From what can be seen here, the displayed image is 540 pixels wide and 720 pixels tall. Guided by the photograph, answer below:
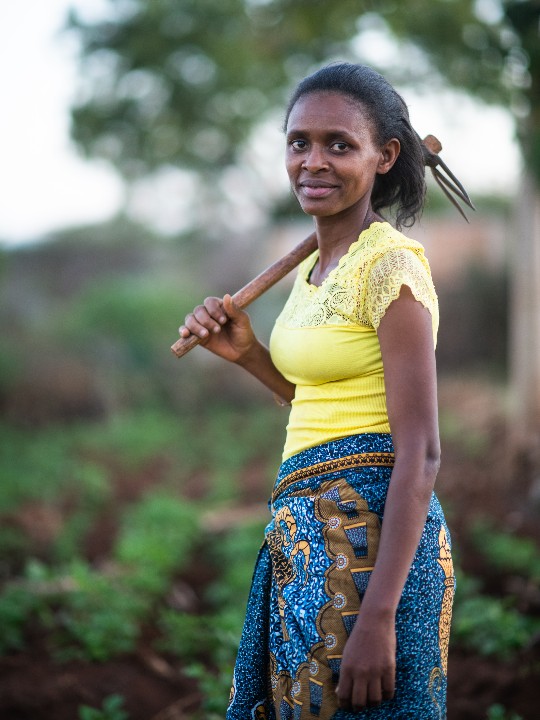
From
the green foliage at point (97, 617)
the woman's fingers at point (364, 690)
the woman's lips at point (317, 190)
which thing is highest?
the woman's lips at point (317, 190)

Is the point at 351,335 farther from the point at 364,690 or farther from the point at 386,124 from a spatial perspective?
the point at 364,690

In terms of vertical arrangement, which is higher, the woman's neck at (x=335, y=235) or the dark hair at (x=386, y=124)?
the dark hair at (x=386, y=124)

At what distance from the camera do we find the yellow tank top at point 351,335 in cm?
170

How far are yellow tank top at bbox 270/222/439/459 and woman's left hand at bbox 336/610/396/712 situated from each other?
0.41 metres

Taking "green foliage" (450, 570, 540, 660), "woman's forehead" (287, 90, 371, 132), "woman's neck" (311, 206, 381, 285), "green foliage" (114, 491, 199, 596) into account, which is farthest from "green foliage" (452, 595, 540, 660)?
"woman's forehead" (287, 90, 371, 132)

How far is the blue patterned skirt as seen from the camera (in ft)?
5.45

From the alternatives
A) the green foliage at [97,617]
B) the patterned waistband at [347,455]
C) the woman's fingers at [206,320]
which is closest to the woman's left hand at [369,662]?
the patterned waistband at [347,455]

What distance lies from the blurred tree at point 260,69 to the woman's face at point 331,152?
4.49 meters

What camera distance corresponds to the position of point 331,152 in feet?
5.93

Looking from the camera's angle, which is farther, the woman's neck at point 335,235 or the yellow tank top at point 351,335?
the woman's neck at point 335,235

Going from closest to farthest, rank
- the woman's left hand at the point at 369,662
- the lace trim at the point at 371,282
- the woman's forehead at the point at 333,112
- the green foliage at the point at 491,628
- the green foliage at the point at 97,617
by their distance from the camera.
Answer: the woman's left hand at the point at 369,662
the lace trim at the point at 371,282
the woman's forehead at the point at 333,112
the green foliage at the point at 491,628
the green foliage at the point at 97,617

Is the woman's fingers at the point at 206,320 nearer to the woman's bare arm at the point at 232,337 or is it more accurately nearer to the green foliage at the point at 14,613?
the woman's bare arm at the point at 232,337

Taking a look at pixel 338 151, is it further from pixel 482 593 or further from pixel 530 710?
pixel 482 593

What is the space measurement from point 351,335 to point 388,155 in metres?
0.46
